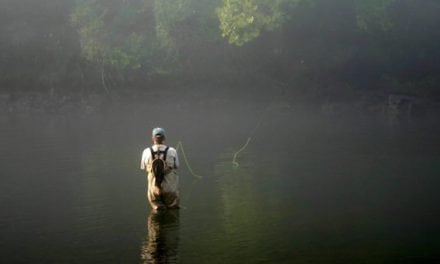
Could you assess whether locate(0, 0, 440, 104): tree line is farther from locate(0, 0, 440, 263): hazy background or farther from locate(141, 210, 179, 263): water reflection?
locate(141, 210, 179, 263): water reflection

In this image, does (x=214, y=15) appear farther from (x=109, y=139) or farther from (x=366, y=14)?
(x=109, y=139)

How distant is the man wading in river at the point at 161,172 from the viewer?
17.5 metres

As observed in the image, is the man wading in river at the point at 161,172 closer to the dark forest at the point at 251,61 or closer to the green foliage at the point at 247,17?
the green foliage at the point at 247,17

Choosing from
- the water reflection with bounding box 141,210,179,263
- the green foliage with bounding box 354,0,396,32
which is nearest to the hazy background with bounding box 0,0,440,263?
the water reflection with bounding box 141,210,179,263

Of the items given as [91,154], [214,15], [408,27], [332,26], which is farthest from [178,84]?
[91,154]

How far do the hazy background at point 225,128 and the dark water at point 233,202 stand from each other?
8 centimetres

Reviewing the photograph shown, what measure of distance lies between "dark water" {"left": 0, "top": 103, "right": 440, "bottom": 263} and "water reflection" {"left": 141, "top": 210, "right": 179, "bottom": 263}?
0.04 metres

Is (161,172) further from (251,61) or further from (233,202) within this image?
(251,61)

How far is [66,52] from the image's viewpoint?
59938 millimetres

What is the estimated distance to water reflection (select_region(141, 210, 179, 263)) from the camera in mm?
13906

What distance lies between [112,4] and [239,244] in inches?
1750

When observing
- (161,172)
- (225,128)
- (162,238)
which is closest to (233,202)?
(161,172)

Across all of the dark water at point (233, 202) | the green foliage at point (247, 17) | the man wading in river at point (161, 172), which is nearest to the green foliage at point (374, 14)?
the green foliage at point (247, 17)

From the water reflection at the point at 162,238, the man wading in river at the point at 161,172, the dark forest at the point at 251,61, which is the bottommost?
the water reflection at the point at 162,238
